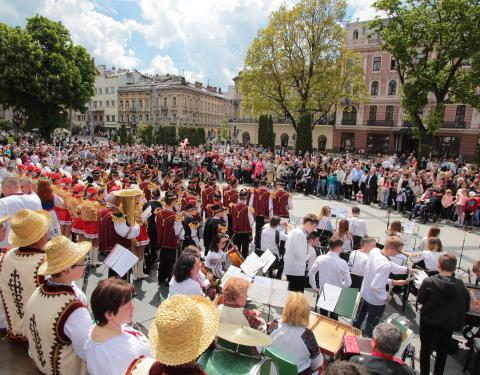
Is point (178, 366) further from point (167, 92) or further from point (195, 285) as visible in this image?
point (167, 92)

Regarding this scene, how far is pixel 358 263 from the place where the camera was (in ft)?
19.4

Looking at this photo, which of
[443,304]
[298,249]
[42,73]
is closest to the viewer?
[443,304]

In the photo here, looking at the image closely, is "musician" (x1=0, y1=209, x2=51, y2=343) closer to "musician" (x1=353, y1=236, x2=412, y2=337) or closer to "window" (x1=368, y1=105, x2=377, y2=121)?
"musician" (x1=353, y1=236, x2=412, y2=337)

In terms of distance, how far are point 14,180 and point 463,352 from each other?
7963 millimetres

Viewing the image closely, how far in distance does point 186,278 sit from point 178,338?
2228 millimetres

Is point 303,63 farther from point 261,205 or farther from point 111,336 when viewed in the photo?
point 111,336

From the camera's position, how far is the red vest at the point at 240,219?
7762 millimetres

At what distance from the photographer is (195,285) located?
4145 mm

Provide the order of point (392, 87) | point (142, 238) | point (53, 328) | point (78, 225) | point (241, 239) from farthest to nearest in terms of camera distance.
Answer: point (392, 87) < point (241, 239) < point (78, 225) < point (142, 238) < point (53, 328)

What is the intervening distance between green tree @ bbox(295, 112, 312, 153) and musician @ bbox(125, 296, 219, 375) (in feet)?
94.8

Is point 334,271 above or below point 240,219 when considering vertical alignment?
below

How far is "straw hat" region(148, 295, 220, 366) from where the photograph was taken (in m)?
1.98

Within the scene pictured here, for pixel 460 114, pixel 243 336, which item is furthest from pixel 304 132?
pixel 243 336

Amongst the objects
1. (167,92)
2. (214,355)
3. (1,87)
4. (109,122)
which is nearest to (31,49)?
(1,87)
